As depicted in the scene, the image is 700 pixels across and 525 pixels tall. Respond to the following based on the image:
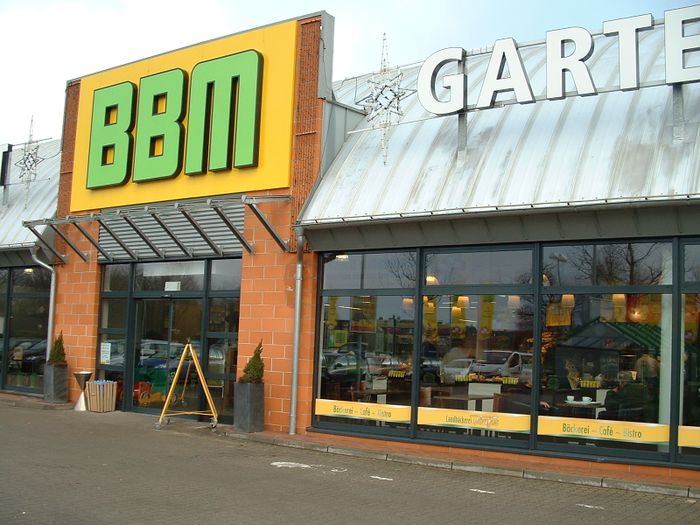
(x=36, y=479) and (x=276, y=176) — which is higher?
(x=276, y=176)

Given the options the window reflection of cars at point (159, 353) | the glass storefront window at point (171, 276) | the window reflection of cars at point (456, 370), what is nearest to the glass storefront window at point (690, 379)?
the window reflection of cars at point (456, 370)

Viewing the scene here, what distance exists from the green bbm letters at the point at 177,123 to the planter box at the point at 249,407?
163 inches

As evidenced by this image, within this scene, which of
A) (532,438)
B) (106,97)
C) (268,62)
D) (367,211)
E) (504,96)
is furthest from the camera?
(106,97)

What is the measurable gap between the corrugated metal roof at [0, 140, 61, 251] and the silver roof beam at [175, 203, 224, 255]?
201 inches

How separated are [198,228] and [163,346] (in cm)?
316

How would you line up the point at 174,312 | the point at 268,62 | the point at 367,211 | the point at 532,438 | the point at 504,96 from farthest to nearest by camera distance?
the point at 174,312 < the point at 268,62 < the point at 504,96 < the point at 367,211 < the point at 532,438

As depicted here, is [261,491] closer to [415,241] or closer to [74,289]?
[415,241]

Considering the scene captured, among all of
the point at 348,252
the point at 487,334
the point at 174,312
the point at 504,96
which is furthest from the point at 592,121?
the point at 174,312

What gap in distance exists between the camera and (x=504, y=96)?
13.7 meters

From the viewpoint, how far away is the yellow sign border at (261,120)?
14.6 metres

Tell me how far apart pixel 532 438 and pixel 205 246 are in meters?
7.43

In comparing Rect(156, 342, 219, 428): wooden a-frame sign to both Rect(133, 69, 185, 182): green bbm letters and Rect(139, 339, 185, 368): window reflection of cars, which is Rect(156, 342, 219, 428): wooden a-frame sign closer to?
Rect(139, 339, 185, 368): window reflection of cars

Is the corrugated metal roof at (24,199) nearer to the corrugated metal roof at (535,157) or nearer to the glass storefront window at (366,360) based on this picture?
the glass storefront window at (366,360)

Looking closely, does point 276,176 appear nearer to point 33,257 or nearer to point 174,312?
point 174,312
